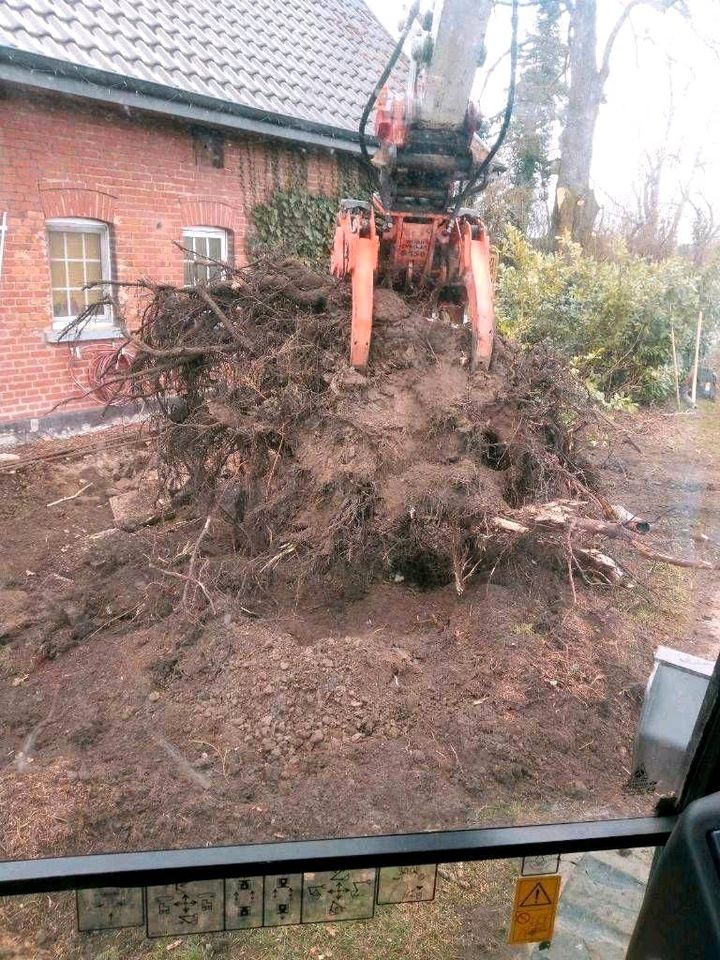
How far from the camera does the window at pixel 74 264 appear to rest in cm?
712

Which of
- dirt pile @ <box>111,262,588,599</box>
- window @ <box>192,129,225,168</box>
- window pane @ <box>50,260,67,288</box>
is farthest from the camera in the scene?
window @ <box>192,129,225,168</box>

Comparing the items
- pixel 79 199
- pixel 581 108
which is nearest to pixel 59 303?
pixel 79 199

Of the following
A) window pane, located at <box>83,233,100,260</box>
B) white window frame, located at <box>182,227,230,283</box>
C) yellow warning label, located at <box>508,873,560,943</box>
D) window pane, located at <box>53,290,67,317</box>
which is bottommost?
yellow warning label, located at <box>508,873,560,943</box>

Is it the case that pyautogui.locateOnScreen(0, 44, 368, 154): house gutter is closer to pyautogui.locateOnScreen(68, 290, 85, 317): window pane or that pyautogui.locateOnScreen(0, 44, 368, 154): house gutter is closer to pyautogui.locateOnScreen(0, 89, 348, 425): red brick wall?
pyautogui.locateOnScreen(0, 89, 348, 425): red brick wall

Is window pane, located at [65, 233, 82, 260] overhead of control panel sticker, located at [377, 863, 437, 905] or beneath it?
overhead

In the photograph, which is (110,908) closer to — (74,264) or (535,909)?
(535,909)

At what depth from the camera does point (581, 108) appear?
2.84 m

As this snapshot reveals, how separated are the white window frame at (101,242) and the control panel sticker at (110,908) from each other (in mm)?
6269

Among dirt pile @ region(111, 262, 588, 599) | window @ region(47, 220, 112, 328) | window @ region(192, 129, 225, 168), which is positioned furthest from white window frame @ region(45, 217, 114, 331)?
dirt pile @ region(111, 262, 588, 599)

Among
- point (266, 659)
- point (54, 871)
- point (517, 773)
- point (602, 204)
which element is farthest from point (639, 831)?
point (602, 204)

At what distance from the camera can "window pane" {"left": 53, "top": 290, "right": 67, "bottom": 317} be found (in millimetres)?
7172

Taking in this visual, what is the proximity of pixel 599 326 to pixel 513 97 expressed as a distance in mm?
7202

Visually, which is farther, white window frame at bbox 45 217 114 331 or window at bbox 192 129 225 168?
window at bbox 192 129 225 168

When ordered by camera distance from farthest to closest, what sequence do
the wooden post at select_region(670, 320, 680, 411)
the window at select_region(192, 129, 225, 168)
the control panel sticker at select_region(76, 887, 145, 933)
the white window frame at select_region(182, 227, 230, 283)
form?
the wooden post at select_region(670, 320, 680, 411) → the white window frame at select_region(182, 227, 230, 283) → the window at select_region(192, 129, 225, 168) → the control panel sticker at select_region(76, 887, 145, 933)
